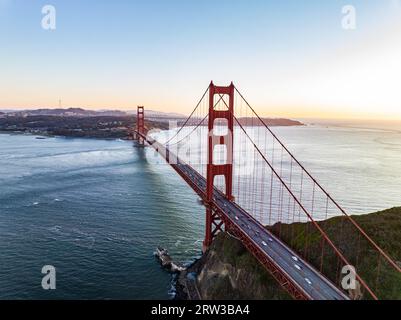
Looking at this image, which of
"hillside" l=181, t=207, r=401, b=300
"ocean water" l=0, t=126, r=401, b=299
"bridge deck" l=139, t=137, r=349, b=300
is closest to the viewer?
"bridge deck" l=139, t=137, r=349, b=300

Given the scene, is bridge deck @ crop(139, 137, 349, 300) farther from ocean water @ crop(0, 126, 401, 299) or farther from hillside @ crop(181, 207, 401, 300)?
ocean water @ crop(0, 126, 401, 299)

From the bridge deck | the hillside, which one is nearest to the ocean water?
the hillside

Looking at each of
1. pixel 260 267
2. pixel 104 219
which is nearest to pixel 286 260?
pixel 260 267

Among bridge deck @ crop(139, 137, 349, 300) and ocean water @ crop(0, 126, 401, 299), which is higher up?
bridge deck @ crop(139, 137, 349, 300)

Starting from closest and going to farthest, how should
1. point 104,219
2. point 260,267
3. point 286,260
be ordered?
point 286,260 → point 260,267 → point 104,219

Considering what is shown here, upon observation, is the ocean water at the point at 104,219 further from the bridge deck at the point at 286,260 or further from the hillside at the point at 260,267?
the bridge deck at the point at 286,260

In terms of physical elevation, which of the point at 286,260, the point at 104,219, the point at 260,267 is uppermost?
the point at 286,260

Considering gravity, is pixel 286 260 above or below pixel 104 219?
above

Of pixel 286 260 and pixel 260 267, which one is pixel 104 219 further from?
pixel 286 260


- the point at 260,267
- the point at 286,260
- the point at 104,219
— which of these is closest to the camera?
the point at 286,260

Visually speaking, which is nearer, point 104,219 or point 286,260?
point 286,260
